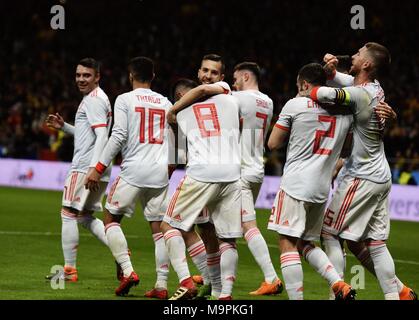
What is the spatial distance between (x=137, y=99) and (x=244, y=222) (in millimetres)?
1687

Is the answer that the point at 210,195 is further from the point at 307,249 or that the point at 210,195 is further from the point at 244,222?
the point at 244,222

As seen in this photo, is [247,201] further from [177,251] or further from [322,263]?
[322,263]

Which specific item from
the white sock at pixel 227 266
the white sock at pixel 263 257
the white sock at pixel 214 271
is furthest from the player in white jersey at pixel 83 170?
the white sock at pixel 227 266

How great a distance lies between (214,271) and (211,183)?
94 centimetres

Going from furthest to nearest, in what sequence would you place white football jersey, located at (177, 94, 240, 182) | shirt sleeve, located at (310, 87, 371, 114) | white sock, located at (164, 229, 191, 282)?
white sock, located at (164, 229, 191, 282), white football jersey, located at (177, 94, 240, 182), shirt sleeve, located at (310, 87, 371, 114)

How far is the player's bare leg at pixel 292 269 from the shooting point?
721cm

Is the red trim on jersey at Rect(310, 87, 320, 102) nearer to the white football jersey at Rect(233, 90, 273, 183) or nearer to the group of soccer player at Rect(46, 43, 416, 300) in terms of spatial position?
the group of soccer player at Rect(46, 43, 416, 300)

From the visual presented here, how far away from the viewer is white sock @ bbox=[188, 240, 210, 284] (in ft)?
26.9

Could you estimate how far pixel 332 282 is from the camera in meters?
7.30

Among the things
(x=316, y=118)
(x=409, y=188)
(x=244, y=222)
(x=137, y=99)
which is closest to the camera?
(x=316, y=118)

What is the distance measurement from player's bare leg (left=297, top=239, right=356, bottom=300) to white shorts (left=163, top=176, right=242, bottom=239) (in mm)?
572

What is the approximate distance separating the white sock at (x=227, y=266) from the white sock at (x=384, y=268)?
46.0 inches

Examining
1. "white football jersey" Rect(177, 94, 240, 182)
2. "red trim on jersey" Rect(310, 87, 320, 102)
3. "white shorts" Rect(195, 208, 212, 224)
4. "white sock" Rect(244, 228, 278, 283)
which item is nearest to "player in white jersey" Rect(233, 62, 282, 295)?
"white sock" Rect(244, 228, 278, 283)

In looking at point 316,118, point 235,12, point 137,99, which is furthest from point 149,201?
point 235,12
